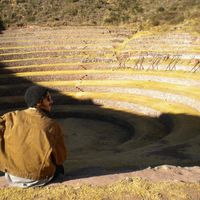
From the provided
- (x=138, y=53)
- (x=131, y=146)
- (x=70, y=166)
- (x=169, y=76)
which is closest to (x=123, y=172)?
(x=70, y=166)

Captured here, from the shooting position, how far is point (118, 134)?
2489 cm

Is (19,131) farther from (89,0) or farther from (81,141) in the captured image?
(89,0)

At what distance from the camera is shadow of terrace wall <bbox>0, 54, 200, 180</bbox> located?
42.3 ft

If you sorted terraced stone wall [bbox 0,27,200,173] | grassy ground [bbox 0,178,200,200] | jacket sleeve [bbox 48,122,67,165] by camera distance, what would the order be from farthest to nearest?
1. terraced stone wall [bbox 0,27,200,173]
2. jacket sleeve [bbox 48,122,67,165]
3. grassy ground [bbox 0,178,200,200]

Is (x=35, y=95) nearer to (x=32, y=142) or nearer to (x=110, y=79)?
(x=32, y=142)

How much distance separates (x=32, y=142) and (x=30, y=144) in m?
0.06

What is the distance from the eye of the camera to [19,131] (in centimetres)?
768

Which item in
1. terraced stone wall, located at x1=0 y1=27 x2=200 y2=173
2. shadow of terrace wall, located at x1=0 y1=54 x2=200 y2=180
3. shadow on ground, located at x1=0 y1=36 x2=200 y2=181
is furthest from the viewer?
terraced stone wall, located at x1=0 y1=27 x2=200 y2=173

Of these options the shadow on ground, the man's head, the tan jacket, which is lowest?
the shadow on ground

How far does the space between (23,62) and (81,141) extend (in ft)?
43.6

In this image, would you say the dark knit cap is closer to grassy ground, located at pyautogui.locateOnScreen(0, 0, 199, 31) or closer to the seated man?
the seated man

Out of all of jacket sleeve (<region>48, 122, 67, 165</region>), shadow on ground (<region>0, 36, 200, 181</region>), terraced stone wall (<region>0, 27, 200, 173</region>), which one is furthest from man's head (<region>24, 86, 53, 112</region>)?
terraced stone wall (<region>0, 27, 200, 173</region>)

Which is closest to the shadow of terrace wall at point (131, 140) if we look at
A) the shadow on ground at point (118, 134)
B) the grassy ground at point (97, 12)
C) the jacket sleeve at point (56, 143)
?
the shadow on ground at point (118, 134)

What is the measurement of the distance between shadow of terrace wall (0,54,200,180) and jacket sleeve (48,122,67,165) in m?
0.73
